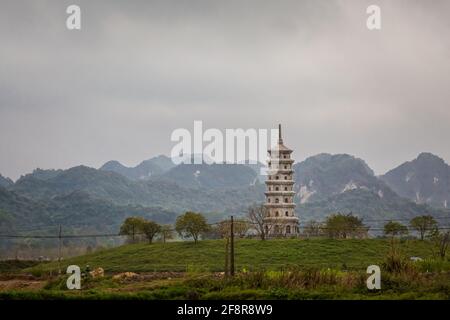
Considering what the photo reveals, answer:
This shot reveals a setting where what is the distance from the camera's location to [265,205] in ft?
295

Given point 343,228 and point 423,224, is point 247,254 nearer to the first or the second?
point 343,228

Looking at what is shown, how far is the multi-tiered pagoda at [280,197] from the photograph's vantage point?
8819 cm

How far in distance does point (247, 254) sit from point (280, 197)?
85.7ft

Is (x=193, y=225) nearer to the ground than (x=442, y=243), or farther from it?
farther from it

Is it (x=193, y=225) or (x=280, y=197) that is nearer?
(x=193, y=225)

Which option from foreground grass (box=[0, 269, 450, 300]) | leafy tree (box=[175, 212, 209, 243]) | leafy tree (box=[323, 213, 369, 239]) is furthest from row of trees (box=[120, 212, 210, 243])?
foreground grass (box=[0, 269, 450, 300])

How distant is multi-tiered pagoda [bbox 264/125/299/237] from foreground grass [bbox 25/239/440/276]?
16403 millimetres

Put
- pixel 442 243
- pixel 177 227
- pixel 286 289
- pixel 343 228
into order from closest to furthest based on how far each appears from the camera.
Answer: pixel 286 289 < pixel 442 243 < pixel 177 227 < pixel 343 228

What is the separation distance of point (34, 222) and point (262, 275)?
15536 cm

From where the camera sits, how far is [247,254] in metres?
64.1

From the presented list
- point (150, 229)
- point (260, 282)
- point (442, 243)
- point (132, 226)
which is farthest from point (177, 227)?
point (260, 282)
